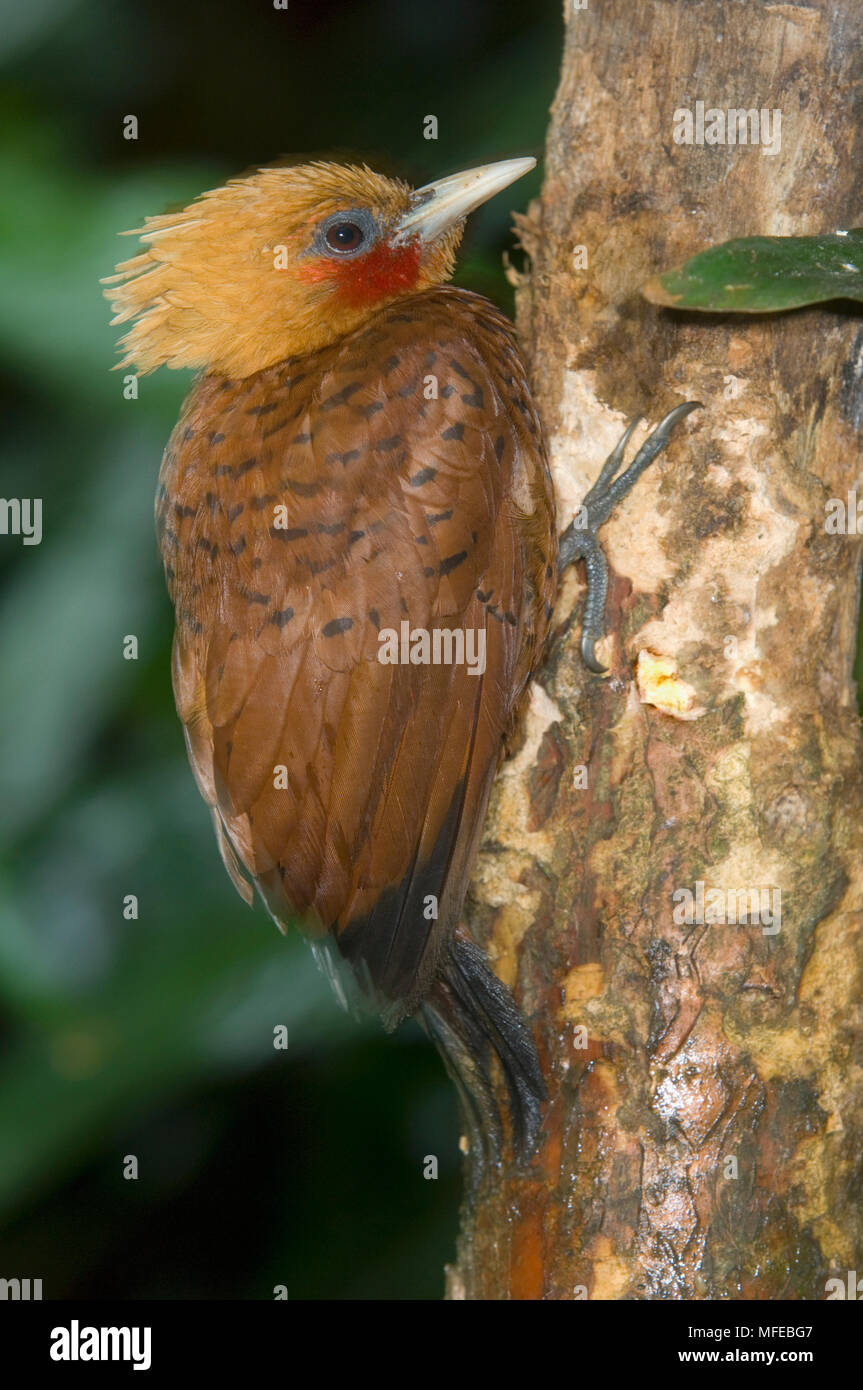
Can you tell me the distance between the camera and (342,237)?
6.93 feet

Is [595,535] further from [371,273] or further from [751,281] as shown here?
[371,273]

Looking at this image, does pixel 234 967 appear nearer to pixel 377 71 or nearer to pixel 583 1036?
pixel 583 1036

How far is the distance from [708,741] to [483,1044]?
617 millimetres

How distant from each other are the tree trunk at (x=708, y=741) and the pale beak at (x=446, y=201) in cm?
21

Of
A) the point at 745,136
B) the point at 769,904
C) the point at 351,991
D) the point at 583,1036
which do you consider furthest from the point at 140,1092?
the point at 745,136

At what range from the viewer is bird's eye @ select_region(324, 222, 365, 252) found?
211 centimetres

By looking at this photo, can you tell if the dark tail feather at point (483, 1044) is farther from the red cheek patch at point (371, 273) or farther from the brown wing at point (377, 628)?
the red cheek patch at point (371, 273)

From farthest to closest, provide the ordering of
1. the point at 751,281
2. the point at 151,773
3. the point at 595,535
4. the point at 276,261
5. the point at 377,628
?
1. the point at 151,773
2. the point at 276,261
3. the point at 595,535
4. the point at 377,628
5. the point at 751,281

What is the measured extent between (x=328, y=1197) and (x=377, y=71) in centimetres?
258

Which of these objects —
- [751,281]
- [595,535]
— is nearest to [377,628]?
[595,535]

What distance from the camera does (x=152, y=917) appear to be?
2377 millimetres

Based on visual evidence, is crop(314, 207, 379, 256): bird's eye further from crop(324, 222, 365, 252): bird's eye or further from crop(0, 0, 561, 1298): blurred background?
crop(0, 0, 561, 1298): blurred background

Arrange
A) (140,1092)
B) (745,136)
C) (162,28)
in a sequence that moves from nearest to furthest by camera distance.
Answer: (745,136)
(140,1092)
(162,28)

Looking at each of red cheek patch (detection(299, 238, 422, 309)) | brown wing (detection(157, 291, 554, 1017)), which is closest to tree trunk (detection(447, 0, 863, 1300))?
brown wing (detection(157, 291, 554, 1017))
